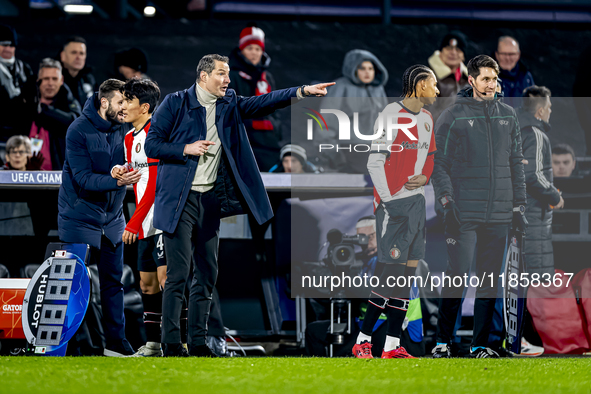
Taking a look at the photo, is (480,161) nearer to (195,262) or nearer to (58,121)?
(195,262)

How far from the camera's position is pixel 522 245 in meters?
4.77

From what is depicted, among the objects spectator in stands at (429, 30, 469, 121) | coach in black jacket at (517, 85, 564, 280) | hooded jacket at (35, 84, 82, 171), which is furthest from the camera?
spectator in stands at (429, 30, 469, 121)

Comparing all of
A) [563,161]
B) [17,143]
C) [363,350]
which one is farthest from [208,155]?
[563,161]

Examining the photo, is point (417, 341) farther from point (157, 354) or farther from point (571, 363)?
point (157, 354)

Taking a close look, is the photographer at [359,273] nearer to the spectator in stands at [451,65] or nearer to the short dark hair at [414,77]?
the short dark hair at [414,77]

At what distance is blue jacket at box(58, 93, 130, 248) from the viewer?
15.1 ft

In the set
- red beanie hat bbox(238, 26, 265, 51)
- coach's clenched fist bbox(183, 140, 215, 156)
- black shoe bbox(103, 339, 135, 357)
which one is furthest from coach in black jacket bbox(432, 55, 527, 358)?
red beanie hat bbox(238, 26, 265, 51)

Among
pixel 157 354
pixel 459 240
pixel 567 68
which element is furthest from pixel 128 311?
pixel 567 68

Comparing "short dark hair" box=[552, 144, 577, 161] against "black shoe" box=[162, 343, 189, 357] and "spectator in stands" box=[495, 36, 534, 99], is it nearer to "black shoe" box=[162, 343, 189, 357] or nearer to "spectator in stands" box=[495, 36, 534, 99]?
"spectator in stands" box=[495, 36, 534, 99]

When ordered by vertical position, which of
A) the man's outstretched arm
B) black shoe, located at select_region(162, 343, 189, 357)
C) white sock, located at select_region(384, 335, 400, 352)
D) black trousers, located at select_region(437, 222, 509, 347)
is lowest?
white sock, located at select_region(384, 335, 400, 352)

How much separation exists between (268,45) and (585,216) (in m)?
4.99

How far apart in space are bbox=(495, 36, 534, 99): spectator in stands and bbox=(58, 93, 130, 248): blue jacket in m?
4.08

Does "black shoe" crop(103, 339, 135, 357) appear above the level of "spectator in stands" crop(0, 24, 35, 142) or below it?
below

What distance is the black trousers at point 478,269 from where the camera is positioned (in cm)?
463
